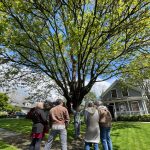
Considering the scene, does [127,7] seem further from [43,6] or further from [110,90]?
[110,90]

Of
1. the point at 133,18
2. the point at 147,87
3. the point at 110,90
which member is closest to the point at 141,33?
the point at 133,18

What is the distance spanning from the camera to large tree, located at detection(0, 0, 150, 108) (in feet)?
31.2

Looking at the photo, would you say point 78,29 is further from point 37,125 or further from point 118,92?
point 118,92

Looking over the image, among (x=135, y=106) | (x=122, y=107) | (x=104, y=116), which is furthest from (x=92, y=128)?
(x=122, y=107)

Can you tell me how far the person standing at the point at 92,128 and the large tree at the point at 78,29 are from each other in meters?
3.52

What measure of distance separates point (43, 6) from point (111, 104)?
34.8m

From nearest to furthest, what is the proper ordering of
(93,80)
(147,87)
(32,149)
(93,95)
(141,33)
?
1. (32,149)
2. (141,33)
3. (93,80)
4. (147,87)
5. (93,95)

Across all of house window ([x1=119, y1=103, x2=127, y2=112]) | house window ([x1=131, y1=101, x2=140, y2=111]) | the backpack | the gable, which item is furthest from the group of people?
house window ([x1=119, y1=103, x2=127, y2=112])

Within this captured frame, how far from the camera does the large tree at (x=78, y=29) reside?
9523 mm

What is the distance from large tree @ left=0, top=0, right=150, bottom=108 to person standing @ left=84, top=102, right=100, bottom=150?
352 cm

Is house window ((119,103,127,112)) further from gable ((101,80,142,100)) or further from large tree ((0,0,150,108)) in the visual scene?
large tree ((0,0,150,108))

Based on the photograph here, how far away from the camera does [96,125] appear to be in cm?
713

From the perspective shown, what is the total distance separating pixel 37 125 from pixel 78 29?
4652mm

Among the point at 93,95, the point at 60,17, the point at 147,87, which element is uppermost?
the point at 93,95
